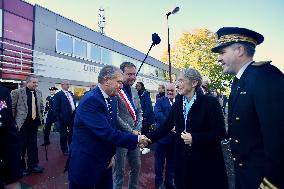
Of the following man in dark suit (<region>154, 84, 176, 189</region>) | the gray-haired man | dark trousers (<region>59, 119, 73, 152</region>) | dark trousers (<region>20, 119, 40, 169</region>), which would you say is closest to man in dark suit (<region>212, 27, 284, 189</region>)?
the gray-haired man

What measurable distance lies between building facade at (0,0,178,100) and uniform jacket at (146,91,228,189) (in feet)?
39.0

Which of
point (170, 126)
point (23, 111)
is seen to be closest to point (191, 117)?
point (170, 126)

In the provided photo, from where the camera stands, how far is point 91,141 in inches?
123

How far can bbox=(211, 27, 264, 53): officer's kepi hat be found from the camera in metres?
2.63

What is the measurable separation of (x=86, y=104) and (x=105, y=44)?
22.0 meters

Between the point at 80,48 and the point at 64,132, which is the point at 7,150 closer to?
the point at 64,132

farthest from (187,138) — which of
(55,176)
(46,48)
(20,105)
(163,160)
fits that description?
(46,48)

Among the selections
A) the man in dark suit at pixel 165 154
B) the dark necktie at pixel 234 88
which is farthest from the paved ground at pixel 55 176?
the dark necktie at pixel 234 88

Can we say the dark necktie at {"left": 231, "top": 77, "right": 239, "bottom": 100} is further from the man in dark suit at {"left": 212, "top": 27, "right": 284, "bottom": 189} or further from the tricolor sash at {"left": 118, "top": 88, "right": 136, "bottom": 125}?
the tricolor sash at {"left": 118, "top": 88, "right": 136, "bottom": 125}

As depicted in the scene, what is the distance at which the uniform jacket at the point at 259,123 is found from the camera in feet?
5.95

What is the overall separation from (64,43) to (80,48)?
5.89ft

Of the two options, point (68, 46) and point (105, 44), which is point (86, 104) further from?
point (105, 44)

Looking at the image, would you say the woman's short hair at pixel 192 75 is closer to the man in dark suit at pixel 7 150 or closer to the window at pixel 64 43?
the man in dark suit at pixel 7 150

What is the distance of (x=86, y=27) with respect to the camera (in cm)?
2167
